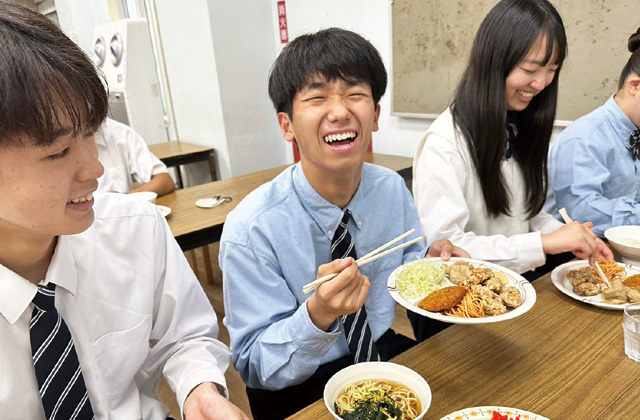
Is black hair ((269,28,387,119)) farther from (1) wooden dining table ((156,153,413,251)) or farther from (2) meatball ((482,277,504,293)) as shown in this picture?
(1) wooden dining table ((156,153,413,251))

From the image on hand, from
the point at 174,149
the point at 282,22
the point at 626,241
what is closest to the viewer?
the point at 626,241

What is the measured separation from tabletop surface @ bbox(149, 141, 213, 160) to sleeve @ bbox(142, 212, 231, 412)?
3420 mm

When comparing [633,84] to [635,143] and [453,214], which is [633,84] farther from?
[453,214]

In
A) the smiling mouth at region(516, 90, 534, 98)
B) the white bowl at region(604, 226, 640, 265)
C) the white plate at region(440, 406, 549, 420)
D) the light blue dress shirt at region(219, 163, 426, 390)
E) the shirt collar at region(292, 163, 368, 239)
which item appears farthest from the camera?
the smiling mouth at region(516, 90, 534, 98)

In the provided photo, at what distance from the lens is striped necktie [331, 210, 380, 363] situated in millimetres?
1315

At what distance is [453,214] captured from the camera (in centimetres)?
178

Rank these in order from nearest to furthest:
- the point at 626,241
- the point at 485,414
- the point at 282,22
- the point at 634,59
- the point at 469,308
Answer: the point at 485,414 → the point at 469,308 → the point at 626,241 → the point at 634,59 → the point at 282,22

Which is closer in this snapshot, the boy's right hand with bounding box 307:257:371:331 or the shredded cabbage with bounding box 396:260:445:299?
the boy's right hand with bounding box 307:257:371:331

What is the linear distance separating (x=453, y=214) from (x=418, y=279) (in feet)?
1.89

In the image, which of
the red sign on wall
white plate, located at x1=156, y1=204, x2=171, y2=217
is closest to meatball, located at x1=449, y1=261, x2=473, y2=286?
white plate, located at x1=156, y1=204, x2=171, y2=217

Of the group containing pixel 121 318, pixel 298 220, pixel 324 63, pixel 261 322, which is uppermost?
pixel 324 63

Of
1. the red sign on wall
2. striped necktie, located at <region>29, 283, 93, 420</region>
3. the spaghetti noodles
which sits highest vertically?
the red sign on wall

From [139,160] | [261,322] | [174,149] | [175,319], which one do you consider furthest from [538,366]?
[174,149]

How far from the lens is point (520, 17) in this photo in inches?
66.7
